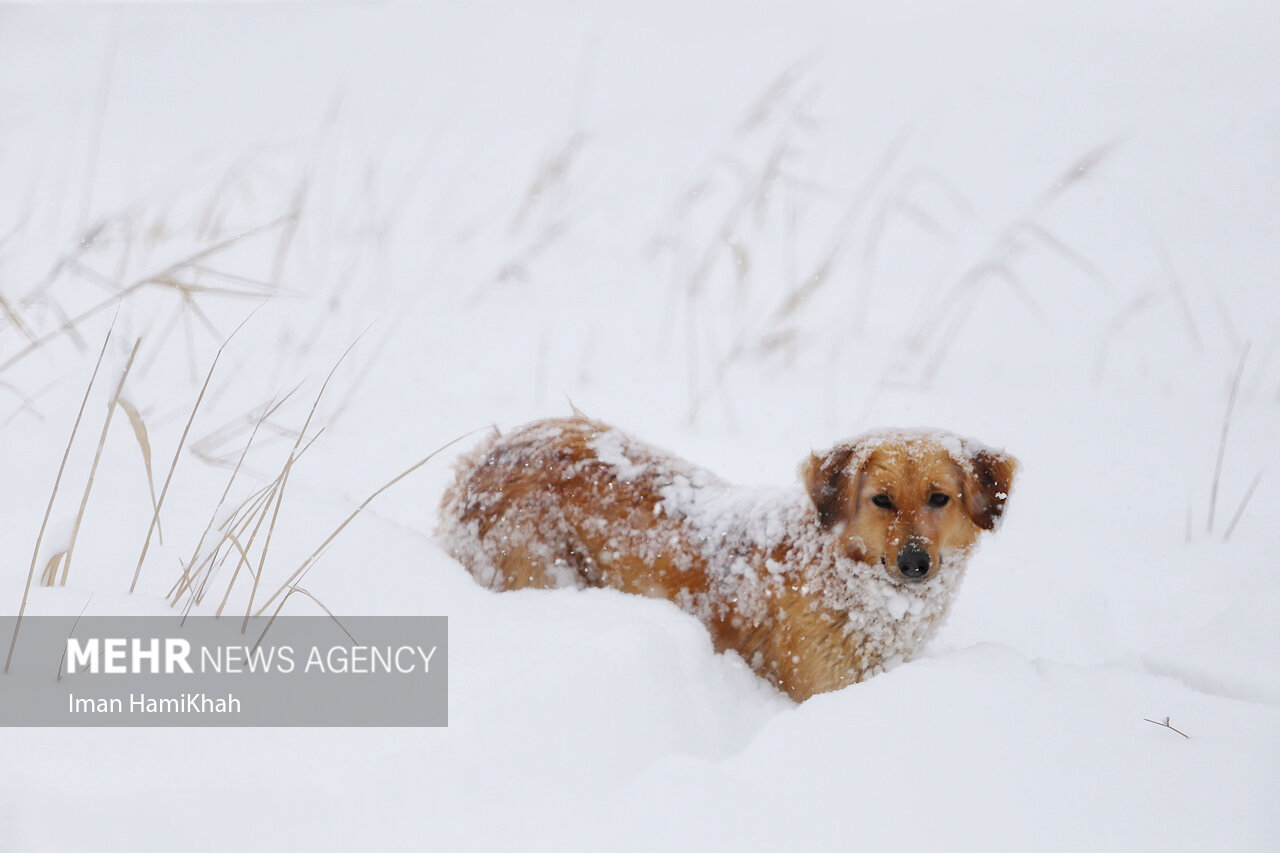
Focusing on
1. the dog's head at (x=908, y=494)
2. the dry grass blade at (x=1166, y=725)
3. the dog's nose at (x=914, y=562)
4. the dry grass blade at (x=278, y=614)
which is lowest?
the dry grass blade at (x=1166, y=725)

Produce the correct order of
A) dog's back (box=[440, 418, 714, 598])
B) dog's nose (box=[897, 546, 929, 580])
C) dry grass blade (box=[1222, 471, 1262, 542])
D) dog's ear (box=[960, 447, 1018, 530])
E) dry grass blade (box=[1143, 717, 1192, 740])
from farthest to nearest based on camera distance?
dry grass blade (box=[1222, 471, 1262, 542]) → dog's back (box=[440, 418, 714, 598]) → dog's ear (box=[960, 447, 1018, 530]) → dog's nose (box=[897, 546, 929, 580]) → dry grass blade (box=[1143, 717, 1192, 740])

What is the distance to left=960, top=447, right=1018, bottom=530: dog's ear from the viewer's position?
8.84ft

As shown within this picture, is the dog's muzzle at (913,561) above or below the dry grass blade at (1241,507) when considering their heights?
below

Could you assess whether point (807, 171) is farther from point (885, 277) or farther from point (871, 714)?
point (871, 714)

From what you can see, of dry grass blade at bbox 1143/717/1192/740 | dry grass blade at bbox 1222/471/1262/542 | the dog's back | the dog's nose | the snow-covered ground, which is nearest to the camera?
the snow-covered ground

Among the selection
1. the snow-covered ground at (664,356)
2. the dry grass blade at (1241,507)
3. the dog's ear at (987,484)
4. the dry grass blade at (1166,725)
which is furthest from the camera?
the dry grass blade at (1241,507)

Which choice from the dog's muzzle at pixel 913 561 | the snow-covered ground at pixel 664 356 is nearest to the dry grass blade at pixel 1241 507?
the snow-covered ground at pixel 664 356

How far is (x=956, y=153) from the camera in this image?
595 cm

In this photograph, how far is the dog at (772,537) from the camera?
2.67 metres

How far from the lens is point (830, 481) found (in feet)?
9.07

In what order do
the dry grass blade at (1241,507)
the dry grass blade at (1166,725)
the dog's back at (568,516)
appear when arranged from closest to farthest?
the dry grass blade at (1166,725)
the dog's back at (568,516)
the dry grass blade at (1241,507)

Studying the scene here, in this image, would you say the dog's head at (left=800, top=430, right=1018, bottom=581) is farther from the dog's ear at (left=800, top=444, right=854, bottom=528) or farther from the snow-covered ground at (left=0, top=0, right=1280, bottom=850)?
the snow-covered ground at (left=0, top=0, right=1280, bottom=850)

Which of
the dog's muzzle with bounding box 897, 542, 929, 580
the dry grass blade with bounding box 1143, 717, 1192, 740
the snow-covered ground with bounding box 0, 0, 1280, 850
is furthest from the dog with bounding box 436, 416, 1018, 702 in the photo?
the dry grass blade with bounding box 1143, 717, 1192, 740

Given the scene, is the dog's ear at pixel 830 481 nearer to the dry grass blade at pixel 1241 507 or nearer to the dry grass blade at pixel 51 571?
the dry grass blade at pixel 1241 507
